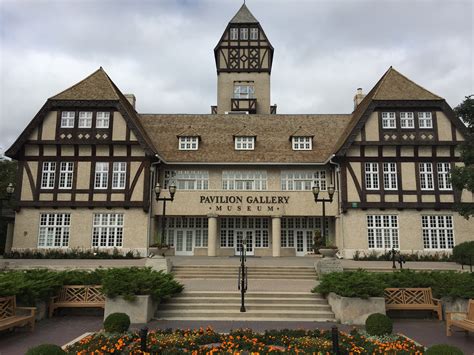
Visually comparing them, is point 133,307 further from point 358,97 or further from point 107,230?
point 358,97

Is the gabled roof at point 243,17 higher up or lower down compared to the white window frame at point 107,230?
higher up

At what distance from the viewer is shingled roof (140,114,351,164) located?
2811 centimetres

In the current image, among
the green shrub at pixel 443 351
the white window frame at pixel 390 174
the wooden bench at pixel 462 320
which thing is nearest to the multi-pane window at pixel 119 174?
the white window frame at pixel 390 174

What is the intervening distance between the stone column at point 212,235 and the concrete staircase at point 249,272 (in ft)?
23.9

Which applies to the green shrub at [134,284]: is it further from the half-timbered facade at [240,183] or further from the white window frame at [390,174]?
the white window frame at [390,174]

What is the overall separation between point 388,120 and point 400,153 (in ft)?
7.79

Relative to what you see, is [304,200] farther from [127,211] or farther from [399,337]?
[399,337]

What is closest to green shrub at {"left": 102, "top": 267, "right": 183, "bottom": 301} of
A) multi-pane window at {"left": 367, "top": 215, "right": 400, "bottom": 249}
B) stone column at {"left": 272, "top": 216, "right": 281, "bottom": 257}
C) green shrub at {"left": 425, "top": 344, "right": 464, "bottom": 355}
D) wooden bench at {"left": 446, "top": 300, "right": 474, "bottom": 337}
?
green shrub at {"left": 425, "top": 344, "right": 464, "bottom": 355}

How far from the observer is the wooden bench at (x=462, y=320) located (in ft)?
30.2

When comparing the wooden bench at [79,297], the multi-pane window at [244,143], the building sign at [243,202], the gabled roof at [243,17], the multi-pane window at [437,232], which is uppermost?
the gabled roof at [243,17]

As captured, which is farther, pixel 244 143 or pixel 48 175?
pixel 244 143

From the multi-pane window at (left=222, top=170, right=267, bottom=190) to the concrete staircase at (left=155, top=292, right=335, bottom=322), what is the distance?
14.7 meters

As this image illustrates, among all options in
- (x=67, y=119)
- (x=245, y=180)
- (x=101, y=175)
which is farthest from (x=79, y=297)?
(x=67, y=119)

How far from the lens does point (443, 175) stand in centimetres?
2598
